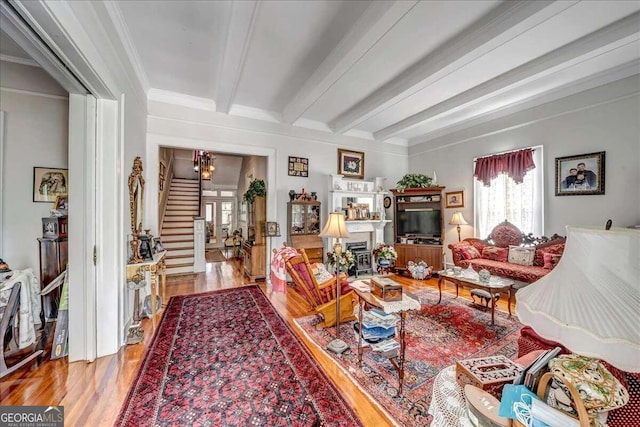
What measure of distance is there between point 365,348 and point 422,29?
11.1 feet

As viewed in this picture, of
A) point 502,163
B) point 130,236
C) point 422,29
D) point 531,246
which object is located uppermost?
point 422,29

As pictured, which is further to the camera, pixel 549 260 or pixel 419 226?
pixel 419 226

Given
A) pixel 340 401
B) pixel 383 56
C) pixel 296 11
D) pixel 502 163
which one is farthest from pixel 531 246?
pixel 296 11

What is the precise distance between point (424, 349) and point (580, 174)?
382 centimetres

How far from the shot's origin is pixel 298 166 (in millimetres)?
5066

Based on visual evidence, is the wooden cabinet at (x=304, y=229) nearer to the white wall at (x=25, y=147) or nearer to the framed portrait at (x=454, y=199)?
the framed portrait at (x=454, y=199)

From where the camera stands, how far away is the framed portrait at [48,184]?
272 centimetres

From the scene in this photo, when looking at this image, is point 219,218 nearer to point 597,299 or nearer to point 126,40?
point 126,40

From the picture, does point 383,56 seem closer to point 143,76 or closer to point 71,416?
point 143,76

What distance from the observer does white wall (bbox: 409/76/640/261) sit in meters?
3.24

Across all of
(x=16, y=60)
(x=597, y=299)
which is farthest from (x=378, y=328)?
(x=16, y=60)

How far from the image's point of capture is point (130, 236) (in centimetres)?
279

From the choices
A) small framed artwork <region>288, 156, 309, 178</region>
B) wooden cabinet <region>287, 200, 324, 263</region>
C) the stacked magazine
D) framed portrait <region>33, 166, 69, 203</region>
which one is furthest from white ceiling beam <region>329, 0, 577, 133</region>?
framed portrait <region>33, 166, 69, 203</region>

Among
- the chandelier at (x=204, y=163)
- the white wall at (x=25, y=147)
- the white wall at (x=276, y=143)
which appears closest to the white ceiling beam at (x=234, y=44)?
the white wall at (x=276, y=143)
